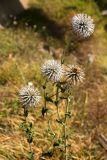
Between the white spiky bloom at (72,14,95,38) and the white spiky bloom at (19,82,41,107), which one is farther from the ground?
the white spiky bloom at (72,14,95,38)

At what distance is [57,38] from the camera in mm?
9016

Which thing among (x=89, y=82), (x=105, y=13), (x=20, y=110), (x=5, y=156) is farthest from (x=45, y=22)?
(x=5, y=156)

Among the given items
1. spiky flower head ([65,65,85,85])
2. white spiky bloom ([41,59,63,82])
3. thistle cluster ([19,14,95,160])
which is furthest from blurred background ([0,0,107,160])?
spiky flower head ([65,65,85,85])

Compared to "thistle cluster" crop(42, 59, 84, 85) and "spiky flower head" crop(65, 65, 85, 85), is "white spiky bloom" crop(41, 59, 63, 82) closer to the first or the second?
"thistle cluster" crop(42, 59, 84, 85)

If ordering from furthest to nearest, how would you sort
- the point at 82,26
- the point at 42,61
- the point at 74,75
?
the point at 42,61, the point at 82,26, the point at 74,75

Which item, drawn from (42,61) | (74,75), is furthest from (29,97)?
(42,61)

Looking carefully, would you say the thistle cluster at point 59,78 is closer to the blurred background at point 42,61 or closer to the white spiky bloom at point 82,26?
the white spiky bloom at point 82,26

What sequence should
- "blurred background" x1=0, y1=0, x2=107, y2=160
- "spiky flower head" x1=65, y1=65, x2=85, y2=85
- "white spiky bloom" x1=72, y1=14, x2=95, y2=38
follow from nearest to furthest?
"spiky flower head" x1=65, y1=65, x2=85, y2=85
"white spiky bloom" x1=72, y1=14, x2=95, y2=38
"blurred background" x1=0, y1=0, x2=107, y2=160

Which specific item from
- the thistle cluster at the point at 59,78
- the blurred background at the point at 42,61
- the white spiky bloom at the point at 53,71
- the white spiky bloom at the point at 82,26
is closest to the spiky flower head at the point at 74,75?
the thistle cluster at the point at 59,78

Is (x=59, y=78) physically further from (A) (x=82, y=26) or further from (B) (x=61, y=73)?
(A) (x=82, y=26)

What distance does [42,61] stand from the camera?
802cm

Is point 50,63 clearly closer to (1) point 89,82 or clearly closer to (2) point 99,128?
(2) point 99,128

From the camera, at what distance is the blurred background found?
6.22m

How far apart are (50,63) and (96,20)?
4.68 m
